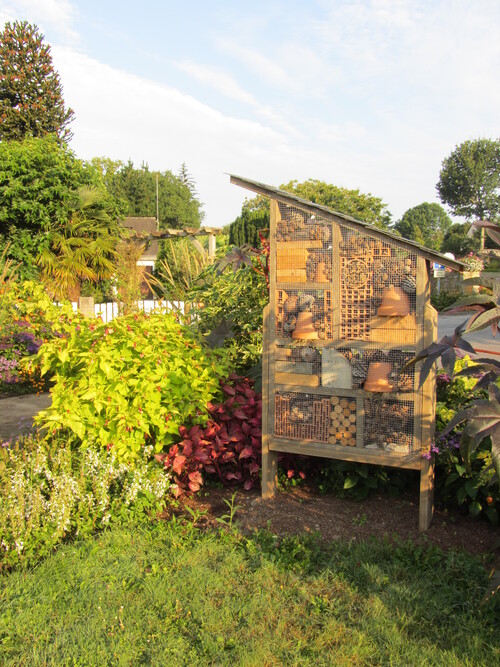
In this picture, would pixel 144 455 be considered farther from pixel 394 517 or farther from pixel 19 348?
pixel 19 348

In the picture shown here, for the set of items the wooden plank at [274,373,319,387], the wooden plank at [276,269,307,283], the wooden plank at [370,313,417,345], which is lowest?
the wooden plank at [274,373,319,387]

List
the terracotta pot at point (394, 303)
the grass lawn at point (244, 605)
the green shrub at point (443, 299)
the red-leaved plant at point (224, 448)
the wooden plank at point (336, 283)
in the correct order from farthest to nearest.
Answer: the green shrub at point (443, 299) → the red-leaved plant at point (224, 448) → the wooden plank at point (336, 283) → the terracotta pot at point (394, 303) → the grass lawn at point (244, 605)

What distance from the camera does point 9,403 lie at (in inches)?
264

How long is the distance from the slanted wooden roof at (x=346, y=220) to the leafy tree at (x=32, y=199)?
816 centimetres

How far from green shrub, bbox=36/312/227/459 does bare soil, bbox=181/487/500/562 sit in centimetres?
57

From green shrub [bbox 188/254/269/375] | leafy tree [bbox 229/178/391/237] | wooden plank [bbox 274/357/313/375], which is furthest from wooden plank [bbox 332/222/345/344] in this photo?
leafy tree [bbox 229/178/391/237]

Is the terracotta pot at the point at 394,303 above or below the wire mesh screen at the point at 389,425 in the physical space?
above

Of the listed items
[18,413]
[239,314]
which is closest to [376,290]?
[239,314]

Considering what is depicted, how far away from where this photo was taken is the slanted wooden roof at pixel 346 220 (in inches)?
120

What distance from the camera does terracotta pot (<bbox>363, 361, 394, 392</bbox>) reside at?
3.21m

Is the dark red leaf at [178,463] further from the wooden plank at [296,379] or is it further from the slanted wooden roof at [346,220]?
the slanted wooden roof at [346,220]

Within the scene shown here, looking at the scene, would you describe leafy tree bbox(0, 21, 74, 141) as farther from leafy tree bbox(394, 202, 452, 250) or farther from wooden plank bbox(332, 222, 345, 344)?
leafy tree bbox(394, 202, 452, 250)

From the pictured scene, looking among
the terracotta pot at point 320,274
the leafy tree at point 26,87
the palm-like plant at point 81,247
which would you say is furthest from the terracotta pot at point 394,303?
the leafy tree at point 26,87

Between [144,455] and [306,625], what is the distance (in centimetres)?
174
